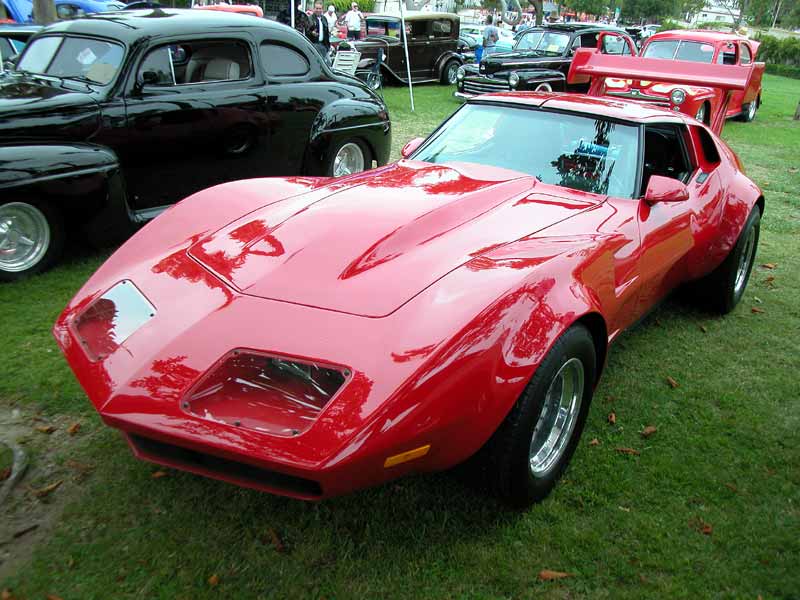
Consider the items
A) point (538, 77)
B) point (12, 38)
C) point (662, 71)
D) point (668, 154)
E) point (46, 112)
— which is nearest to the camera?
point (668, 154)

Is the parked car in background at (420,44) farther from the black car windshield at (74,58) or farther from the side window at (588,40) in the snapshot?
the black car windshield at (74,58)

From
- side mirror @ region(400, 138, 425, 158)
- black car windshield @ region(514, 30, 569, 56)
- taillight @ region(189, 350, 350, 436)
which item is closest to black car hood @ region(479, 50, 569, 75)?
black car windshield @ region(514, 30, 569, 56)

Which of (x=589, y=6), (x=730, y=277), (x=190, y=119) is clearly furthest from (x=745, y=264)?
(x=589, y=6)

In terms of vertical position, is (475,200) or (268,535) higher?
(475,200)

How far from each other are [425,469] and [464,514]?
21.2 inches

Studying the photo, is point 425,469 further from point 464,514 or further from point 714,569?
point 714,569

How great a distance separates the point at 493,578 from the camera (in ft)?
7.15

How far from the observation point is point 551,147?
136 inches

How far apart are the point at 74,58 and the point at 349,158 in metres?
2.36

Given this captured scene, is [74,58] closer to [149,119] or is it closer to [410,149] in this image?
[149,119]

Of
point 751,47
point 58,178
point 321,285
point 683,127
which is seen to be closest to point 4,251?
point 58,178

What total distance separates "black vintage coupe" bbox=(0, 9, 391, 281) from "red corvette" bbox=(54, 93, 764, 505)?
167cm

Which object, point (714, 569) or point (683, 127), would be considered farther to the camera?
point (683, 127)

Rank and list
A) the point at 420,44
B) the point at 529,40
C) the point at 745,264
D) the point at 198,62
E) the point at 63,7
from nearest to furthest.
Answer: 1. the point at 745,264
2. the point at 198,62
3. the point at 529,40
4. the point at 63,7
5. the point at 420,44
